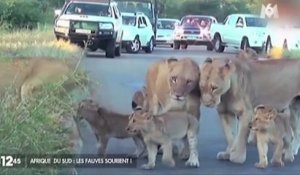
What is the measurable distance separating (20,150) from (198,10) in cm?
141

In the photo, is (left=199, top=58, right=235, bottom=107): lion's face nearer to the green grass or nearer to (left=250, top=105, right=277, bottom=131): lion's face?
(left=250, top=105, right=277, bottom=131): lion's face

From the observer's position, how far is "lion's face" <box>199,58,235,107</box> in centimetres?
577

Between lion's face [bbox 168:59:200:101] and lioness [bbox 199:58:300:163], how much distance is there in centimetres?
5

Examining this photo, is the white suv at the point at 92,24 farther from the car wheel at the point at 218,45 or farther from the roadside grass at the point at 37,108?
the car wheel at the point at 218,45

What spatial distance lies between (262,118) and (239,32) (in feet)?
1.85

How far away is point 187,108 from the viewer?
5855 mm

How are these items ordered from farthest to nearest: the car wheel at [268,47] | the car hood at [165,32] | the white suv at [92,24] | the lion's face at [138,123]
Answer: the car wheel at [268,47], the car hood at [165,32], the white suv at [92,24], the lion's face at [138,123]

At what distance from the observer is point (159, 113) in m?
5.88

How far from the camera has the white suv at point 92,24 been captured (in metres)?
5.80

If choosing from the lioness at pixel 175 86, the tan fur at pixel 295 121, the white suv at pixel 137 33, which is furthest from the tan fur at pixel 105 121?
the tan fur at pixel 295 121

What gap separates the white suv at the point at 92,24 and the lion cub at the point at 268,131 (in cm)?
95

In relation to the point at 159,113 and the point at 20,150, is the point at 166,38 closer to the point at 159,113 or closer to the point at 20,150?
the point at 159,113

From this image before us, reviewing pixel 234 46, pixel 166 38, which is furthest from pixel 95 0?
pixel 234 46

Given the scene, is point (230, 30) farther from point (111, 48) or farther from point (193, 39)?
point (111, 48)
